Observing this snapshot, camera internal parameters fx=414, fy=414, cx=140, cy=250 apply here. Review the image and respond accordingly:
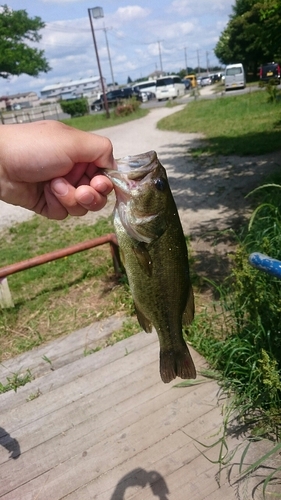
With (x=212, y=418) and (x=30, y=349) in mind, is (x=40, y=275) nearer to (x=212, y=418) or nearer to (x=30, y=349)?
(x=30, y=349)

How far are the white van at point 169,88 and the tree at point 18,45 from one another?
517 inches

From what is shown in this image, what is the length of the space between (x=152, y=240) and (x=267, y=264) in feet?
2.50

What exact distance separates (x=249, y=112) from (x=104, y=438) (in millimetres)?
18298

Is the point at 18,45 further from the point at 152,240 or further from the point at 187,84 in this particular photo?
the point at 152,240

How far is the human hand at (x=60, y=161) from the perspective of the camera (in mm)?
1764

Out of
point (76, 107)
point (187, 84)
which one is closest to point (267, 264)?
point (76, 107)

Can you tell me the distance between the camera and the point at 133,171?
1.66 metres

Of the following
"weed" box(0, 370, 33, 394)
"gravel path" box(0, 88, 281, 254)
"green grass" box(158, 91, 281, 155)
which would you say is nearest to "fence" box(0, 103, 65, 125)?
"green grass" box(158, 91, 281, 155)

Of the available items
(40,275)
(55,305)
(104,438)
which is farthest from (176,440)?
(40,275)

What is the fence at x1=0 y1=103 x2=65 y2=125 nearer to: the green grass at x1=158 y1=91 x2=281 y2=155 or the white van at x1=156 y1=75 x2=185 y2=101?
the white van at x1=156 y1=75 x2=185 y2=101

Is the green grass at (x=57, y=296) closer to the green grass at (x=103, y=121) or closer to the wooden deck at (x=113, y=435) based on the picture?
the wooden deck at (x=113, y=435)

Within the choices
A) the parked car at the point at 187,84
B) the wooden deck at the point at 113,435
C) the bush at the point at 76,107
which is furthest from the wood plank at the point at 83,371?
the parked car at the point at 187,84

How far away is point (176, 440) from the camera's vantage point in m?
2.82

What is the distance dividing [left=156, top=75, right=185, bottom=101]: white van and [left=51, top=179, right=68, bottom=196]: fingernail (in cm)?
4030
